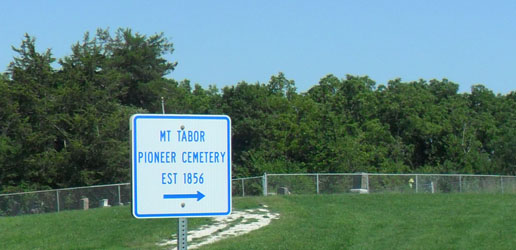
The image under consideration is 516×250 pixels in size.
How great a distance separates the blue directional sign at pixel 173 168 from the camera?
14.5 ft

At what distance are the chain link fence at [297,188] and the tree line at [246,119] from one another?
57.5ft

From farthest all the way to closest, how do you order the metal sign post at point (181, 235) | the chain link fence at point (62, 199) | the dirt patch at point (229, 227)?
the chain link fence at point (62, 199), the dirt patch at point (229, 227), the metal sign post at point (181, 235)

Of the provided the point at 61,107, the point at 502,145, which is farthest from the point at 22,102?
the point at 502,145

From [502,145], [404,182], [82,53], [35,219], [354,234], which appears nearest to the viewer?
[354,234]

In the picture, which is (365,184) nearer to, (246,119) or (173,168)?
(173,168)

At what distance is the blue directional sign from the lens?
4.42 meters

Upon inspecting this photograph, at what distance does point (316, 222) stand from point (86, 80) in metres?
41.7

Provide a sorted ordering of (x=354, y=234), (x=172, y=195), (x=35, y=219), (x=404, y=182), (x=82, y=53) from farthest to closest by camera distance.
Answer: (x=82, y=53)
(x=404, y=182)
(x=35, y=219)
(x=354, y=234)
(x=172, y=195)

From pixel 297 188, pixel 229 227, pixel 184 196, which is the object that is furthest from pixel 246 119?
pixel 184 196

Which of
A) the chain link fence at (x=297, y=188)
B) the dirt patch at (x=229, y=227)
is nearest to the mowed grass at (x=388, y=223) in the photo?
the dirt patch at (x=229, y=227)

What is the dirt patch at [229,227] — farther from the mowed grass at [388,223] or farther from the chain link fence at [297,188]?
the chain link fence at [297,188]

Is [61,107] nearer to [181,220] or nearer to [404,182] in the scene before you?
[404,182]

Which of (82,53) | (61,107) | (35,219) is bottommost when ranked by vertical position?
(35,219)

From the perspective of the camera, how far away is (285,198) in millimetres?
31391
